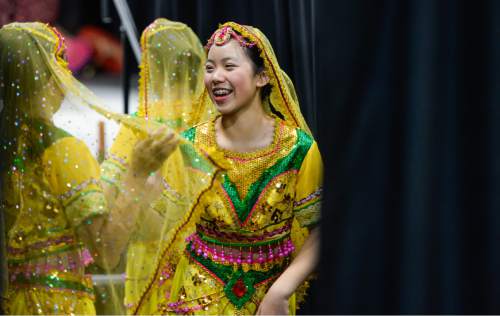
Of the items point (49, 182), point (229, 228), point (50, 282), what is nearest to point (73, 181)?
point (49, 182)

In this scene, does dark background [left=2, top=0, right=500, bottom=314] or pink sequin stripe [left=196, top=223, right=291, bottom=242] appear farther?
pink sequin stripe [left=196, top=223, right=291, bottom=242]

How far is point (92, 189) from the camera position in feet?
7.42

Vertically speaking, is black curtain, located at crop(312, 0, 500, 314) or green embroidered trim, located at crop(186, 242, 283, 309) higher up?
black curtain, located at crop(312, 0, 500, 314)

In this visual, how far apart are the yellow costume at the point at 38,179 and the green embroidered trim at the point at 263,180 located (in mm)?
489

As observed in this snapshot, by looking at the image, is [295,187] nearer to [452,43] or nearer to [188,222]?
[188,222]

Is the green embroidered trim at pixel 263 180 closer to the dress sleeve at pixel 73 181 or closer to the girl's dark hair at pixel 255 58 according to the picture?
the girl's dark hair at pixel 255 58

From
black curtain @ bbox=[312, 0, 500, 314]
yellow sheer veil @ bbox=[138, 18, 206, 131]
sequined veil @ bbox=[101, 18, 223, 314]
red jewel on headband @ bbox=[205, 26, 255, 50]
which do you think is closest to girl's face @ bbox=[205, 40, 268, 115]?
red jewel on headband @ bbox=[205, 26, 255, 50]

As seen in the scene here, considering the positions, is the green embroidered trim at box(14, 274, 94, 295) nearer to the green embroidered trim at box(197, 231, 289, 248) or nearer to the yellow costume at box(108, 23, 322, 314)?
the yellow costume at box(108, 23, 322, 314)

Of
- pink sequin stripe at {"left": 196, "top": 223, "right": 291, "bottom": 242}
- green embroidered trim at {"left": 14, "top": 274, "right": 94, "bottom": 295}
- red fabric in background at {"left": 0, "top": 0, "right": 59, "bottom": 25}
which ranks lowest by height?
green embroidered trim at {"left": 14, "top": 274, "right": 94, "bottom": 295}

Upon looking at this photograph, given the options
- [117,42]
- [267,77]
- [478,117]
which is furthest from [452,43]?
[117,42]

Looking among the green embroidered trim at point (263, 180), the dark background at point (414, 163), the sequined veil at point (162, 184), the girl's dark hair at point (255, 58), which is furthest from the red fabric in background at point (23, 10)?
the dark background at point (414, 163)

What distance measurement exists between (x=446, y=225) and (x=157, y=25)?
2492mm

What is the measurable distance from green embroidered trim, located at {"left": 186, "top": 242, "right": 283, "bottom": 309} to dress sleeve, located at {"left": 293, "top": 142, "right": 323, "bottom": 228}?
206 millimetres

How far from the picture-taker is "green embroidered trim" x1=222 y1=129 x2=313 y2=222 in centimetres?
263
